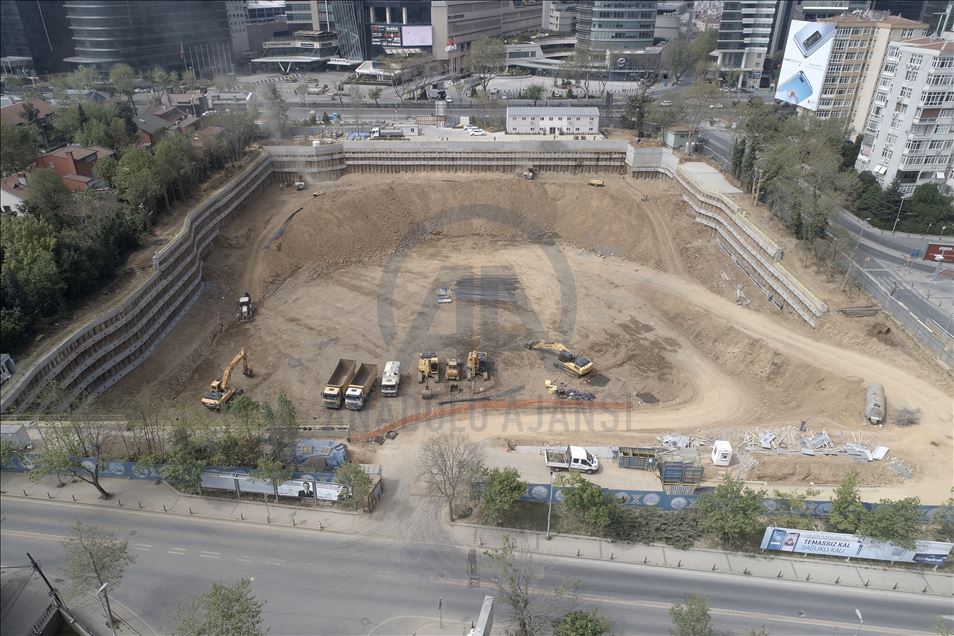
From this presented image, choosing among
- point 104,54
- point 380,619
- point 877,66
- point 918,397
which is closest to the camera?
point 380,619

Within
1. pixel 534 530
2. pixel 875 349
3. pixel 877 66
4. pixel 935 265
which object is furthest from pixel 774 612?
pixel 877 66

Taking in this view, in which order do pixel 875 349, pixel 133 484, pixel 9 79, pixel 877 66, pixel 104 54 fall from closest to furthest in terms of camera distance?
pixel 133 484 < pixel 875 349 < pixel 877 66 < pixel 9 79 < pixel 104 54

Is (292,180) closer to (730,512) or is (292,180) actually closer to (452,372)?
(452,372)

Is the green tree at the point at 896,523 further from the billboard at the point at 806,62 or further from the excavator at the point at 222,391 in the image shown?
the billboard at the point at 806,62

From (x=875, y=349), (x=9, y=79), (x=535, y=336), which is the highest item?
(x=9, y=79)

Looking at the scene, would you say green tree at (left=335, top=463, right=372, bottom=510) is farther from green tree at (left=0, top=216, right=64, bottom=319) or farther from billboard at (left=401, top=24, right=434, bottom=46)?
billboard at (left=401, top=24, right=434, bottom=46)

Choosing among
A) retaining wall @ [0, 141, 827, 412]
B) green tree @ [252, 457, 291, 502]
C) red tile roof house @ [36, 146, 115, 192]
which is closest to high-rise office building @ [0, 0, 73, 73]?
red tile roof house @ [36, 146, 115, 192]

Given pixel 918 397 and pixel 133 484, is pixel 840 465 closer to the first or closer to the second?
pixel 918 397

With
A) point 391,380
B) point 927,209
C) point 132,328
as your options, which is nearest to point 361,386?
point 391,380
